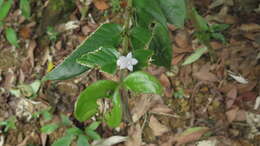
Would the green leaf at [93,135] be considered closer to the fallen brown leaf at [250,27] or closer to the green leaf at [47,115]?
the green leaf at [47,115]

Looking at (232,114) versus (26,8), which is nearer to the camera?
(232,114)

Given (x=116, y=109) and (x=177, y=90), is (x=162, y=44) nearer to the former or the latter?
(x=116, y=109)

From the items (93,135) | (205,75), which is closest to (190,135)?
(205,75)

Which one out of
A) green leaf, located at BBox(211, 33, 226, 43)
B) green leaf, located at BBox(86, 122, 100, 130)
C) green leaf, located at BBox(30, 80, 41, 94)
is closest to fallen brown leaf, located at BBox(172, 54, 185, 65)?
green leaf, located at BBox(211, 33, 226, 43)

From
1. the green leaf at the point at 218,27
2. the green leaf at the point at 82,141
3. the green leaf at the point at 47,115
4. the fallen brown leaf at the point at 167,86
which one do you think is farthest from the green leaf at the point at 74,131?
the green leaf at the point at 218,27

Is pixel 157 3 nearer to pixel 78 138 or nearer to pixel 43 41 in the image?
pixel 78 138

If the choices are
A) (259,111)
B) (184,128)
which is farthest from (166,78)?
(259,111)

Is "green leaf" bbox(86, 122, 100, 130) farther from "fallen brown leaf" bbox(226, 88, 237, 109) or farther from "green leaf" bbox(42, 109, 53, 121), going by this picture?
"fallen brown leaf" bbox(226, 88, 237, 109)
